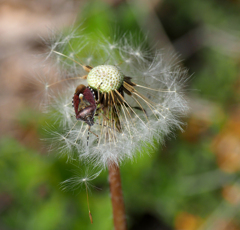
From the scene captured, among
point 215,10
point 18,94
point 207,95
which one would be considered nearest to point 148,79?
point 207,95

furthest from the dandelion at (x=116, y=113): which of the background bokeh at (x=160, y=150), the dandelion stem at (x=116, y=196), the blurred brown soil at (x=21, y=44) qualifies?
the blurred brown soil at (x=21, y=44)

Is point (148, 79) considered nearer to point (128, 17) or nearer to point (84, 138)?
point (84, 138)

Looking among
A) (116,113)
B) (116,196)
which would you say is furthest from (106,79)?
(116,196)

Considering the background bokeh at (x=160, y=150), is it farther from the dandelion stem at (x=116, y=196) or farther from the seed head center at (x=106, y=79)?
the seed head center at (x=106, y=79)

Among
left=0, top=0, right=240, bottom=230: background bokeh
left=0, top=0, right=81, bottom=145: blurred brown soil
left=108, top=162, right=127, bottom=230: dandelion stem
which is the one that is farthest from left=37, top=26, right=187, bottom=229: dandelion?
left=0, top=0, right=81, bottom=145: blurred brown soil

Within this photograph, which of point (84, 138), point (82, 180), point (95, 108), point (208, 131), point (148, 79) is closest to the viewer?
point (95, 108)
